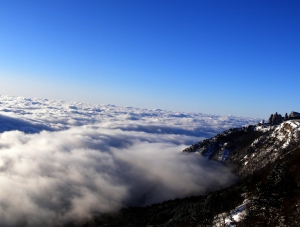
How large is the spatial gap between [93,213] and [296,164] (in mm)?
144049

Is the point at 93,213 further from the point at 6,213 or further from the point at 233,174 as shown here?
the point at 233,174

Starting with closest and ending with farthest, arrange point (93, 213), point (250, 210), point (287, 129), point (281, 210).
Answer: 1. point (281, 210)
2. point (250, 210)
3. point (93, 213)
4. point (287, 129)

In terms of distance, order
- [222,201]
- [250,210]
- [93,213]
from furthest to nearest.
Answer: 1. [93,213]
2. [222,201]
3. [250,210]

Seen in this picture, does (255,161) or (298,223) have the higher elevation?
(298,223)

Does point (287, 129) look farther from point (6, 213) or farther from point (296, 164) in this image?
point (6, 213)

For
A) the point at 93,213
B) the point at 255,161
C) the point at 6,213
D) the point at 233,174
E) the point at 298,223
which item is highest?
the point at 298,223

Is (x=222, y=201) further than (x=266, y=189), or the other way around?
(x=222, y=201)

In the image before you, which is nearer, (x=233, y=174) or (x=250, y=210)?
(x=250, y=210)

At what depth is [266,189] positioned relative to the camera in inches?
2660

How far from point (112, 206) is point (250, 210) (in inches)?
5785

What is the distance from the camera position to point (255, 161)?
18612cm

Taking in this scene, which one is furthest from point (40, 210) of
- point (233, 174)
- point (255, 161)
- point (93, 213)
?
point (255, 161)

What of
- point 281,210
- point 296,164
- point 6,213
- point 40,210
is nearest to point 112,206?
point 40,210

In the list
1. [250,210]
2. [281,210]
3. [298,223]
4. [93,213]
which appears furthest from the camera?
[93,213]
